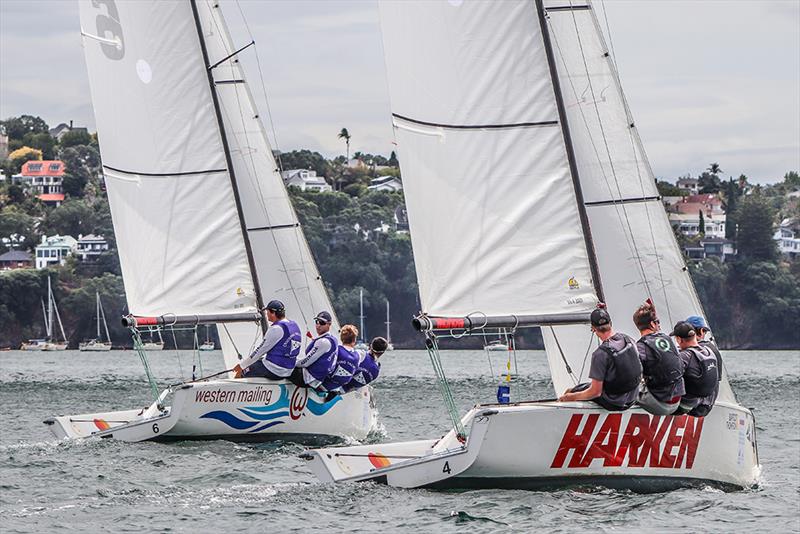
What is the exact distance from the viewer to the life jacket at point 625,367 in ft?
47.1

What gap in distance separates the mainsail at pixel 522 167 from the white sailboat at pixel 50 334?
9341 centimetres

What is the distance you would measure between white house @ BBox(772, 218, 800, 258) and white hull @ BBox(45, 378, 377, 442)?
121 meters

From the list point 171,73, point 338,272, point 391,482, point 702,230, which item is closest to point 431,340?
point 391,482

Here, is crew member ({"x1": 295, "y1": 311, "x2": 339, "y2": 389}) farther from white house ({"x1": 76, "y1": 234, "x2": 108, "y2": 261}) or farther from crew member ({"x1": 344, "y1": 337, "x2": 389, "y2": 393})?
white house ({"x1": 76, "y1": 234, "x2": 108, "y2": 261})

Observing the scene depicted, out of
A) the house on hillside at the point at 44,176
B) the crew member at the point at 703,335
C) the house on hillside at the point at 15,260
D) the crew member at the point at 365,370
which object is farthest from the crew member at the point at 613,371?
the house on hillside at the point at 44,176

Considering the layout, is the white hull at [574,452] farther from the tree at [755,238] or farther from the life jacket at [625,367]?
the tree at [755,238]

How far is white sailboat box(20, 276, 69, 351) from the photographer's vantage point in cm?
10819

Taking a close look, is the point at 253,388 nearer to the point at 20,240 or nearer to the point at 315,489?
the point at 315,489

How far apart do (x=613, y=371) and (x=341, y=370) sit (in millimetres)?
6409

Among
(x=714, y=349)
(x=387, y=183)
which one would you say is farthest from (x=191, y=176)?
(x=387, y=183)

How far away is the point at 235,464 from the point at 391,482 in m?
3.94

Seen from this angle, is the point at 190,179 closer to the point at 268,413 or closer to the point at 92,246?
the point at 268,413

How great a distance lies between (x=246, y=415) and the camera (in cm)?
2044

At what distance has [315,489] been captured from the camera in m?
16.0
